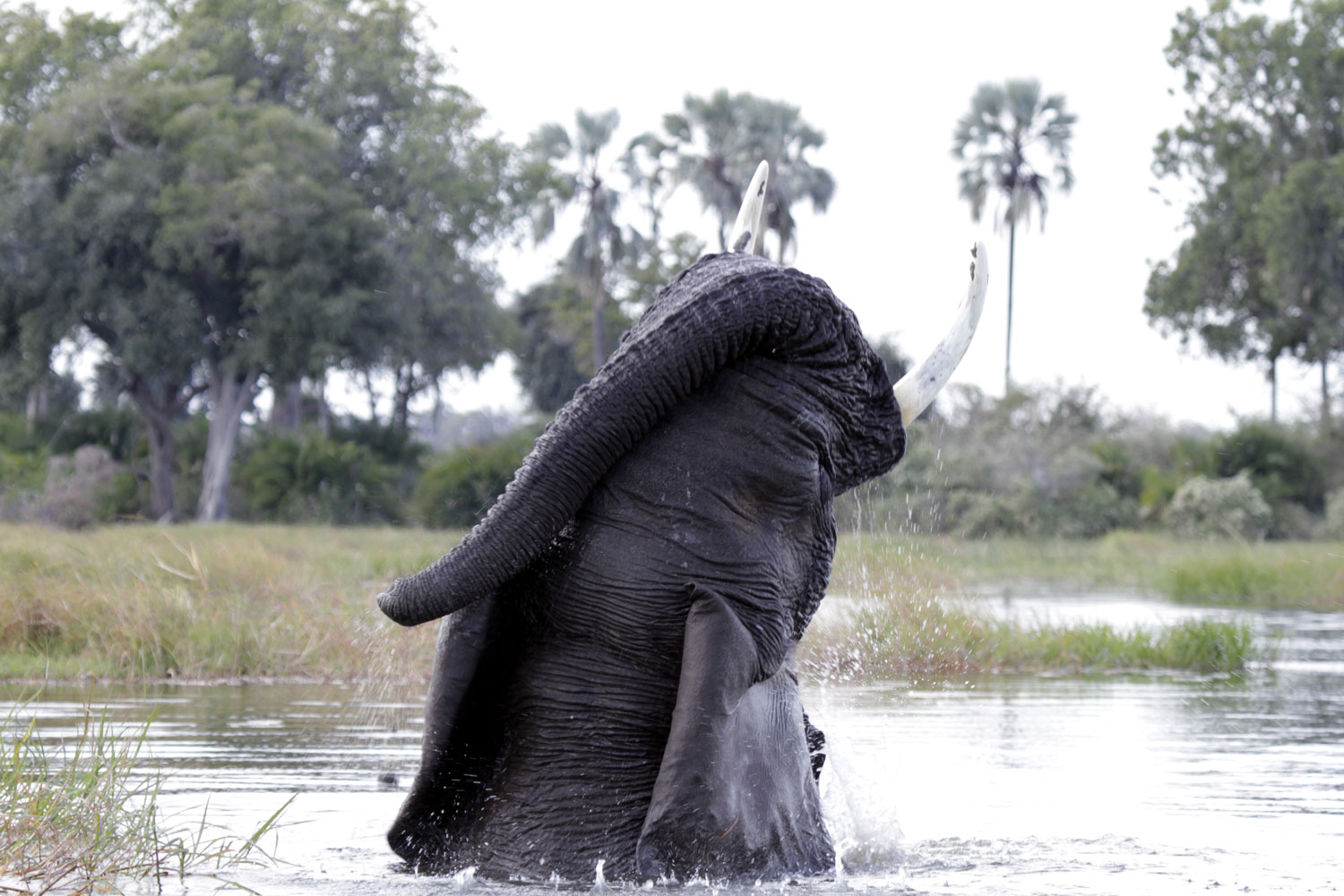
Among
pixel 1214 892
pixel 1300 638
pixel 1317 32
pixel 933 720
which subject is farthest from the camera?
pixel 1317 32

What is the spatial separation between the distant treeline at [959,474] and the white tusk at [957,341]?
19.7m

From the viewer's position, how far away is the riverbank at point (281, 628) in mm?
8570

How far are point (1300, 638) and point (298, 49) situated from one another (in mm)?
30967

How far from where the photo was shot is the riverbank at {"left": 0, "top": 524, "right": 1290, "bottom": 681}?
8.57 meters

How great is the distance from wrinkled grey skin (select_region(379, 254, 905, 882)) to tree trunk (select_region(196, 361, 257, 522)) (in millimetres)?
29958

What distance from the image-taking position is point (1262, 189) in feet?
128

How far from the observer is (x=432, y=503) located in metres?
26.1

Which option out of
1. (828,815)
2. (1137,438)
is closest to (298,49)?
(1137,438)

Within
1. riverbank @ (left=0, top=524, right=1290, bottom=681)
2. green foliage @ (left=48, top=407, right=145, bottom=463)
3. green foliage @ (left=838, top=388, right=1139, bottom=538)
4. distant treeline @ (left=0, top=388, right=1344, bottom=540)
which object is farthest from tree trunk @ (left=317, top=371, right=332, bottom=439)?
riverbank @ (left=0, top=524, right=1290, bottom=681)

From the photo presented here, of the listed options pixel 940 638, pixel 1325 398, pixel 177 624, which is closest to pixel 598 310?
pixel 1325 398

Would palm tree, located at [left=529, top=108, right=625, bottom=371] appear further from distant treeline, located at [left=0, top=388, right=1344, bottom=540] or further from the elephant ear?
the elephant ear

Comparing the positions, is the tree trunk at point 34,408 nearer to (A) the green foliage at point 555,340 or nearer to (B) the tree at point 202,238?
(B) the tree at point 202,238

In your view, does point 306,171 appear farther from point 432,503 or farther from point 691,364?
point 691,364

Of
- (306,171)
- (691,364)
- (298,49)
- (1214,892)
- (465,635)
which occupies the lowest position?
(1214,892)
